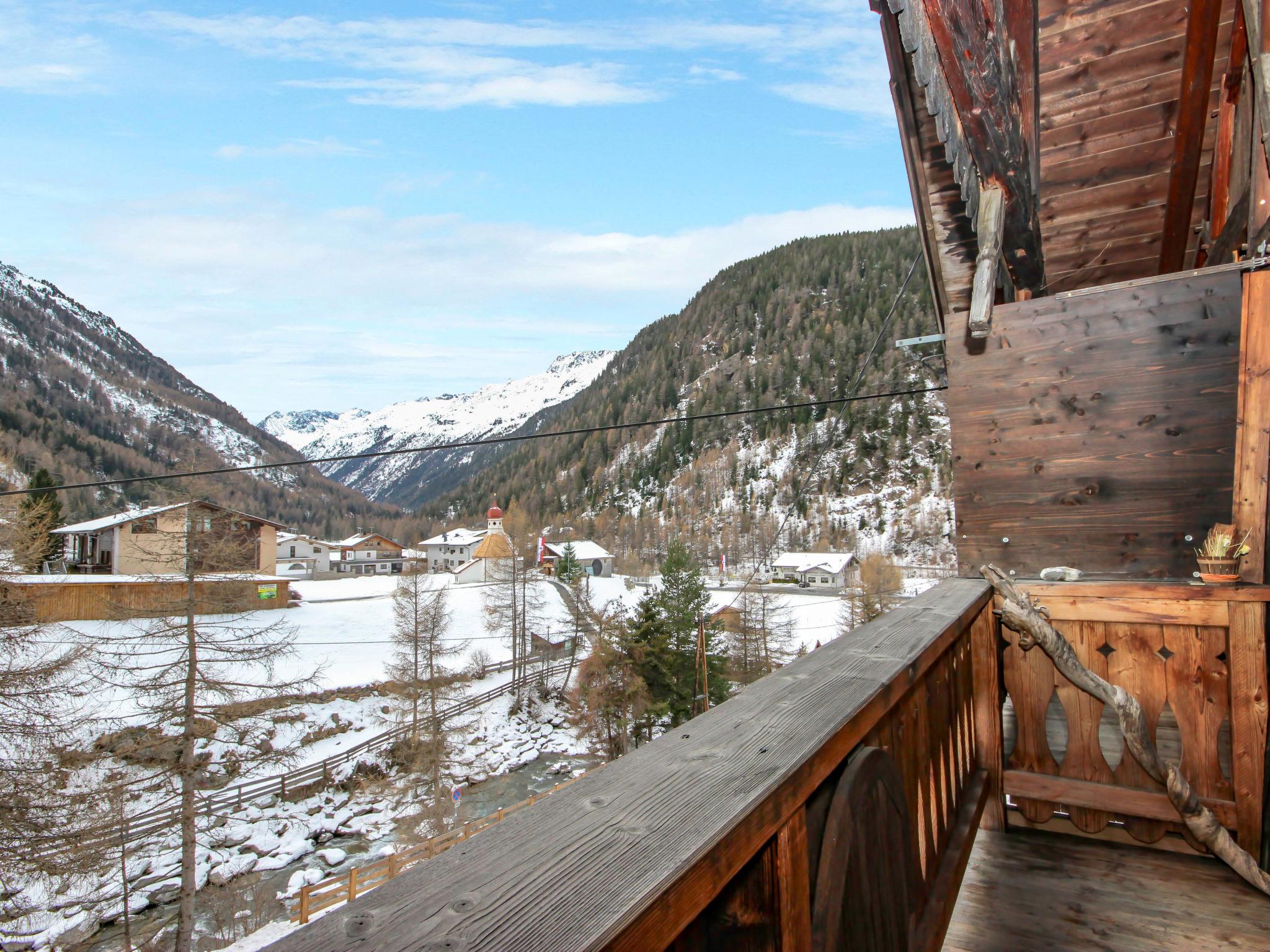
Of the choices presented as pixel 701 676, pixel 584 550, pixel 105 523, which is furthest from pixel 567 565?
pixel 701 676

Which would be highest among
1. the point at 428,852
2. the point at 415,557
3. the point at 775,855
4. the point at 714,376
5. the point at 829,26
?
the point at 714,376

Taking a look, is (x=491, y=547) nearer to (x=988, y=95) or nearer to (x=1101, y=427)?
(x=988, y=95)

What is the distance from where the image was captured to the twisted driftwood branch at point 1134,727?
92.0 inches

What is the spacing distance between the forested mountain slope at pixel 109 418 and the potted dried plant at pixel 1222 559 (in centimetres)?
4647

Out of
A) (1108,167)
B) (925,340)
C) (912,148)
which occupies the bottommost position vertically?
(925,340)

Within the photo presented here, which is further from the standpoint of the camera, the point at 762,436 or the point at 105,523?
the point at 762,436

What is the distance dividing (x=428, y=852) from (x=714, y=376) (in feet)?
340

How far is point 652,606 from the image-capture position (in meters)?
21.0

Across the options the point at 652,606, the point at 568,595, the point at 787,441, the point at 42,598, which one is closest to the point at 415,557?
the point at 652,606

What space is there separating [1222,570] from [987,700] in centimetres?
90

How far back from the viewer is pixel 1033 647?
2.72 m

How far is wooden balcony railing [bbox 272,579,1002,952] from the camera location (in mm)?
537

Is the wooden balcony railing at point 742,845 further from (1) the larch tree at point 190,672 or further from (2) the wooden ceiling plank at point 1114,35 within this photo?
(1) the larch tree at point 190,672

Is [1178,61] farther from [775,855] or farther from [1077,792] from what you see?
[775,855]
